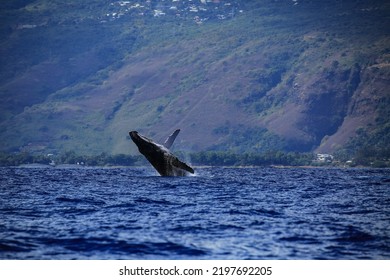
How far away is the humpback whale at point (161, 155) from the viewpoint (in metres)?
65.9

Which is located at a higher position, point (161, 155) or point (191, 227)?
point (161, 155)

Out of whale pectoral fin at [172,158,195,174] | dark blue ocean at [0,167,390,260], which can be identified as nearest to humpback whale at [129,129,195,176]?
whale pectoral fin at [172,158,195,174]

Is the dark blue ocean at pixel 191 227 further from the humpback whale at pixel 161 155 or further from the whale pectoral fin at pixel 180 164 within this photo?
the whale pectoral fin at pixel 180 164

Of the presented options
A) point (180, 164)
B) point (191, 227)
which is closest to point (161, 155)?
point (180, 164)

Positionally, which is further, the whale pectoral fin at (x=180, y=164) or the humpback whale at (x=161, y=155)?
the whale pectoral fin at (x=180, y=164)

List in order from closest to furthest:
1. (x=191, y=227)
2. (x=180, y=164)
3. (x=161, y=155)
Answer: (x=191, y=227)
(x=161, y=155)
(x=180, y=164)

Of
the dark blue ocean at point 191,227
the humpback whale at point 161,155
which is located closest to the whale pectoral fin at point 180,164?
the humpback whale at point 161,155

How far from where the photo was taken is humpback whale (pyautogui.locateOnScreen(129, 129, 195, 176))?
2594 inches

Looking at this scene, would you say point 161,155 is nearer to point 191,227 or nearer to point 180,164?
point 180,164

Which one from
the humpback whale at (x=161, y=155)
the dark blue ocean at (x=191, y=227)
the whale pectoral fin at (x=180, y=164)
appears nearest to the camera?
the dark blue ocean at (x=191, y=227)

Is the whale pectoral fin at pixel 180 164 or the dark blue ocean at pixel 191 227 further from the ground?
the whale pectoral fin at pixel 180 164

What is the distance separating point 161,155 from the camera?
69375 mm
